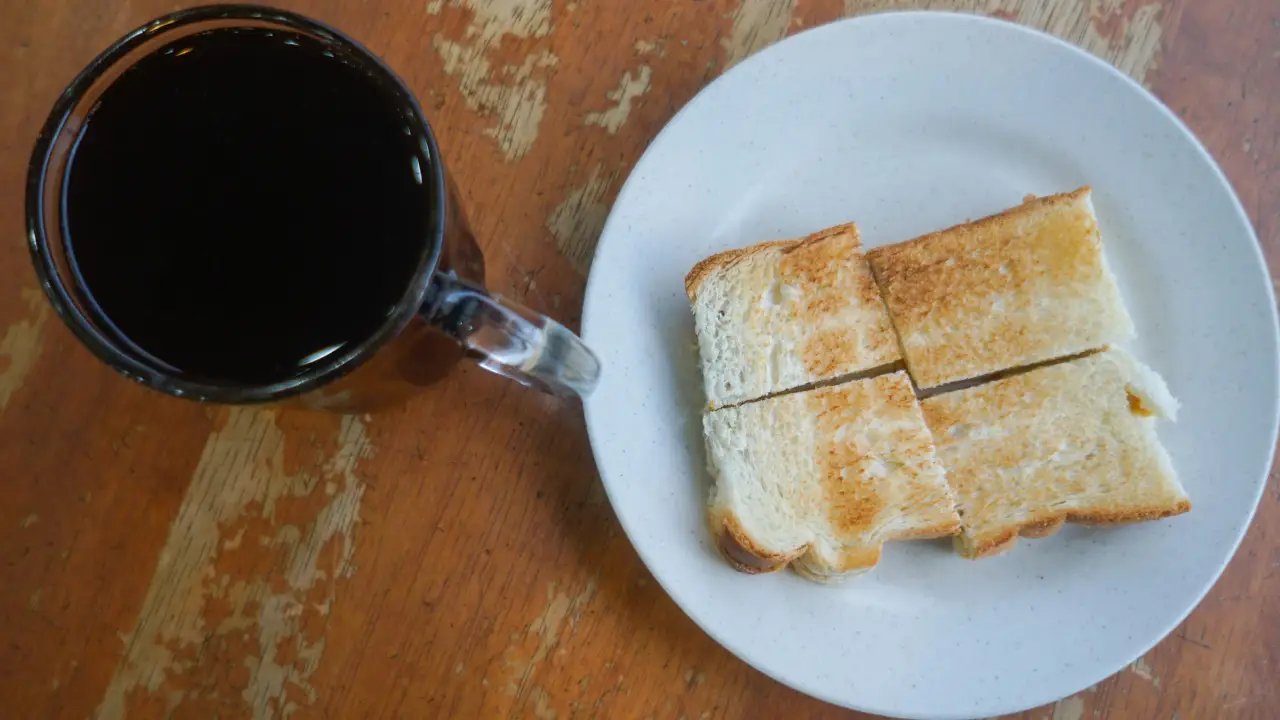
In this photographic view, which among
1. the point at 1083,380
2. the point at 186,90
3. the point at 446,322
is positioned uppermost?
the point at 186,90

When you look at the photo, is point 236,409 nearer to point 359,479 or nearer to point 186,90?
point 359,479

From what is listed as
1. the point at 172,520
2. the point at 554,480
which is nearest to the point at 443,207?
the point at 554,480

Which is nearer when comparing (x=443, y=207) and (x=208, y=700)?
(x=443, y=207)

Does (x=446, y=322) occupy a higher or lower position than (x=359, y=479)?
higher

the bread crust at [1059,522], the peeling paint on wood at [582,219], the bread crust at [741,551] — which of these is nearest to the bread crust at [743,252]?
the peeling paint on wood at [582,219]

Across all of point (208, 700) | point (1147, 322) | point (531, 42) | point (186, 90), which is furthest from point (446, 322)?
point (1147, 322)

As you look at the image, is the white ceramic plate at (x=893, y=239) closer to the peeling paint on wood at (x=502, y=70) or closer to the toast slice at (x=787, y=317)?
the toast slice at (x=787, y=317)
